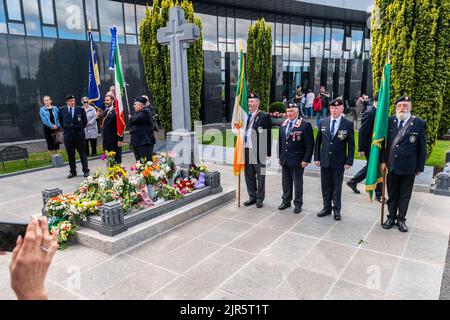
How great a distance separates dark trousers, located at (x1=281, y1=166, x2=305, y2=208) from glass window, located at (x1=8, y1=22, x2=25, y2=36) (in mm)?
13921

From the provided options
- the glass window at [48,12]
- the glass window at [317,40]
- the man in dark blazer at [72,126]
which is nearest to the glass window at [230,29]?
the glass window at [317,40]

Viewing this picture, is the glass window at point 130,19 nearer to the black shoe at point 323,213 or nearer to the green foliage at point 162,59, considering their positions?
the green foliage at point 162,59

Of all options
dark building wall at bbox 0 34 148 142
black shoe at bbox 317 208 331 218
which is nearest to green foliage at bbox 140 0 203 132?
dark building wall at bbox 0 34 148 142

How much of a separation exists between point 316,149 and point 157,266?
313 centimetres

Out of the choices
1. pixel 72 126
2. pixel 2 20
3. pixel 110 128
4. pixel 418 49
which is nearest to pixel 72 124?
pixel 72 126

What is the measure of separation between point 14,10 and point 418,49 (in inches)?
601

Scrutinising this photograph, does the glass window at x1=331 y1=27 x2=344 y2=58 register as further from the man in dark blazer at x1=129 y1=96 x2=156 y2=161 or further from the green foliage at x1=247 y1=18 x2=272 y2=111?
the man in dark blazer at x1=129 y1=96 x2=156 y2=161

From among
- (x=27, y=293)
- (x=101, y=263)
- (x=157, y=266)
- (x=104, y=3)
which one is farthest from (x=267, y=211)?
(x=104, y=3)

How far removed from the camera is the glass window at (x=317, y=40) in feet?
86.4

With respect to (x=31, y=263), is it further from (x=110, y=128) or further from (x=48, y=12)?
(x=48, y=12)

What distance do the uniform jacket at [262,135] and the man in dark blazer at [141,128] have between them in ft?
8.42

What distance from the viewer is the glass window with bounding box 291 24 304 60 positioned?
83.3 ft

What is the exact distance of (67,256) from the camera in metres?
4.25
